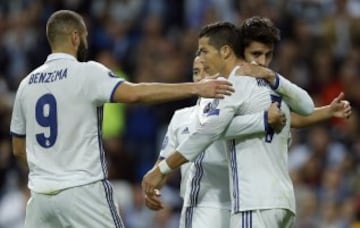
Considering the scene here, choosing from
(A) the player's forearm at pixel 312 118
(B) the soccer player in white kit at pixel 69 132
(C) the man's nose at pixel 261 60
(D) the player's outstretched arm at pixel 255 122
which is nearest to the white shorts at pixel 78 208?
(B) the soccer player in white kit at pixel 69 132

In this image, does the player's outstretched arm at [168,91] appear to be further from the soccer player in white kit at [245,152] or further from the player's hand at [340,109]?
the player's hand at [340,109]

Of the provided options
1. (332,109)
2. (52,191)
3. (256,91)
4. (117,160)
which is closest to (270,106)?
(256,91)

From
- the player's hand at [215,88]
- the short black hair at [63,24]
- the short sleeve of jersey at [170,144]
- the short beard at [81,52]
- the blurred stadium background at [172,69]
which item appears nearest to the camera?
the player's hand at [215,88]

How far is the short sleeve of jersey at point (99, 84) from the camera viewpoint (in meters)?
8.45

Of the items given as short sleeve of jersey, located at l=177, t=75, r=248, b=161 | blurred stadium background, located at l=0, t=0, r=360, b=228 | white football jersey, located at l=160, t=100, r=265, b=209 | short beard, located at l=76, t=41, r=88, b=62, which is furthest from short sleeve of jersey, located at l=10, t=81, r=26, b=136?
blurred stadium background, located at l=0, t=0, r=360, b=228

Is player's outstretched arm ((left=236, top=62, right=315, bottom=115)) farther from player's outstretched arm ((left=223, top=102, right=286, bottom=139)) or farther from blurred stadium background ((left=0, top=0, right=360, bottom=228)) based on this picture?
blurred stadium background ((left=0, top=0, right=360, bottom=228))

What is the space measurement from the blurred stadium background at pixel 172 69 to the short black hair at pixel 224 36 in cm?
428

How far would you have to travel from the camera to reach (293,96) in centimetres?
865

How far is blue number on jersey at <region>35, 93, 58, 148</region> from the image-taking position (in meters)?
8.60

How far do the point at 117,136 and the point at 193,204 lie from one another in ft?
21.0

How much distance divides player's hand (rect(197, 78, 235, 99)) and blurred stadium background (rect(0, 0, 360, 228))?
457 cm

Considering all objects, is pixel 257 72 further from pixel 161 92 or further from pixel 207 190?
pixel 207 190

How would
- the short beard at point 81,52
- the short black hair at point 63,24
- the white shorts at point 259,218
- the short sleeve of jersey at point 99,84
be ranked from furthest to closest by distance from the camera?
the short beard at point 81,52 < the short black hair at point 63,24 < the short sleeve of jersey at point 99,84 < the white shorts at point 259,218

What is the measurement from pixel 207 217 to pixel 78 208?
0.89 m
